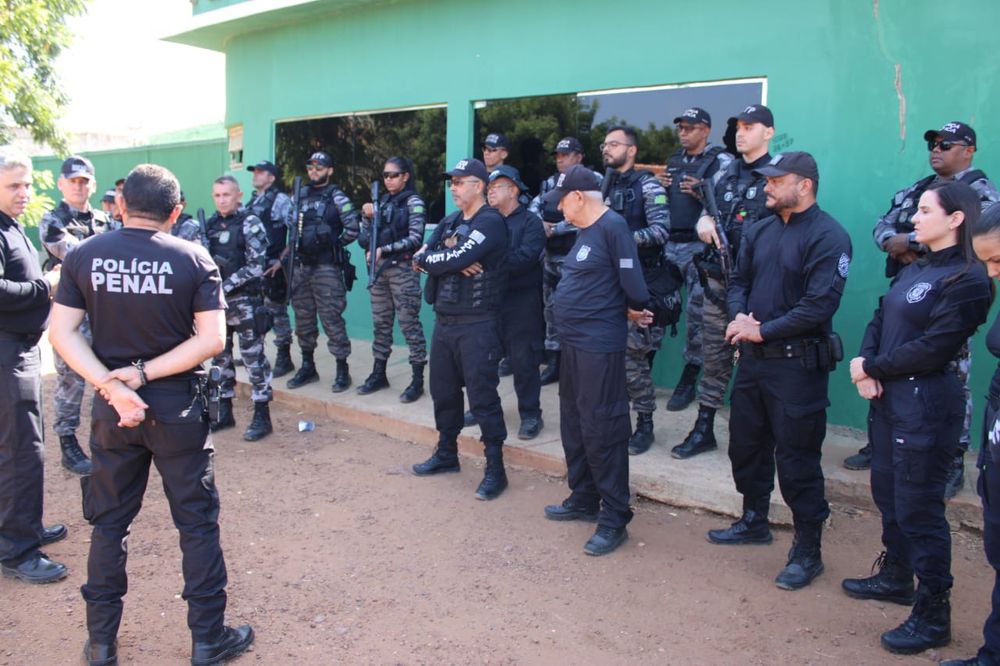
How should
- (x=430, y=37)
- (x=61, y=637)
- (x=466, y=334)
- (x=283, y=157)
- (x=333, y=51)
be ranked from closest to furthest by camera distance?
(x=61, y=637)
(x=466, y=334)
(x=430, y=37)
(x=333, y=51)
(x=283, y=157)

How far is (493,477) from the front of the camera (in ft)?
17.0

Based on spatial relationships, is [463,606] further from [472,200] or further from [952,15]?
[952,15]

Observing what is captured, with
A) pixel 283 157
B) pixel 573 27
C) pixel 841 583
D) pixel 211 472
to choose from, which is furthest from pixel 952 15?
pixel 283 157

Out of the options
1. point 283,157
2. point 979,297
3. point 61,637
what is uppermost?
point 283,157

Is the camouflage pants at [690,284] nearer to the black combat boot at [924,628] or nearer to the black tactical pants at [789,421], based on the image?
the black tactical pants at [789,421]

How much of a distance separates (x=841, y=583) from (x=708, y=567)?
64 cm

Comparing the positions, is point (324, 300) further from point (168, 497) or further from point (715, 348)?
point (168, 497)

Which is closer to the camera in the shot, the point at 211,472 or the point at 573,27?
the point at 211,472

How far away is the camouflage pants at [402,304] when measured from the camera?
697cm

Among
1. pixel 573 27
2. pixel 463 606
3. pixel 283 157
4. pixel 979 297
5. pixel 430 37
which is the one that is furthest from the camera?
pixel 283 157

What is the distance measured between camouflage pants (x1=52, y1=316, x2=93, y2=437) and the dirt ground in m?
0.45

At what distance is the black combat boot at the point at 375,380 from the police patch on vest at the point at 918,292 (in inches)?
187

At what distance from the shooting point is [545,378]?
725 cm

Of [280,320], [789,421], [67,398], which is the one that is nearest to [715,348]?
[789,421]
